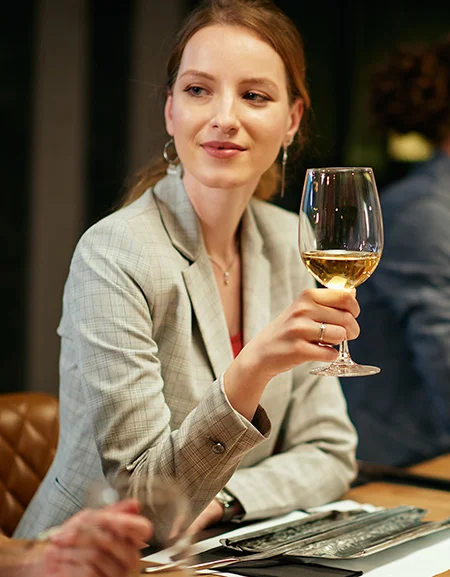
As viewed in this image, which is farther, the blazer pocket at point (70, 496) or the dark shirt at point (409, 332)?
the dark shirt at point (409, 332)

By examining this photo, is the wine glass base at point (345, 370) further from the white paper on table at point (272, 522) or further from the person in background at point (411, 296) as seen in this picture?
the person in background at point (411, 296)

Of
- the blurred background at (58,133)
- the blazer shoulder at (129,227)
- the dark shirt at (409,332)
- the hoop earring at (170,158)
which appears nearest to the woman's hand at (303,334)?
the blazer shoulder at (129,227)

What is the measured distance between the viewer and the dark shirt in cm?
259

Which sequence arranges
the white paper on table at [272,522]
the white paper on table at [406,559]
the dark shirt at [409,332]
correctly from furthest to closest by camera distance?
1. the dark shirt at [409,332]
2. the white paper on table at [272,522]
3. the white paper on table at [406,559]

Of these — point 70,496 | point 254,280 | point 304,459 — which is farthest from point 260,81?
point 70,496

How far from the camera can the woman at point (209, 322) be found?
1396 mm

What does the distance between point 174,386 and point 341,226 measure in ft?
1.68

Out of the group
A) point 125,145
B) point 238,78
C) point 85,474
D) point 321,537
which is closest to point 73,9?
point 125,145

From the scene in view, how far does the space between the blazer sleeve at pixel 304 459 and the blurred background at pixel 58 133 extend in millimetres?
2044

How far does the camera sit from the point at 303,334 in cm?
127

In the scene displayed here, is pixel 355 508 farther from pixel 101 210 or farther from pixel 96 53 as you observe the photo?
pixel 96 53

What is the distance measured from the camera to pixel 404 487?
6.00ft

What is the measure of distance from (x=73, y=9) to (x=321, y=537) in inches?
134

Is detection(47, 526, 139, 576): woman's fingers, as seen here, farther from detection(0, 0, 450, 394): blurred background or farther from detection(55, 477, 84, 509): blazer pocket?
detection(0, 0, 450, 394): blurred background
